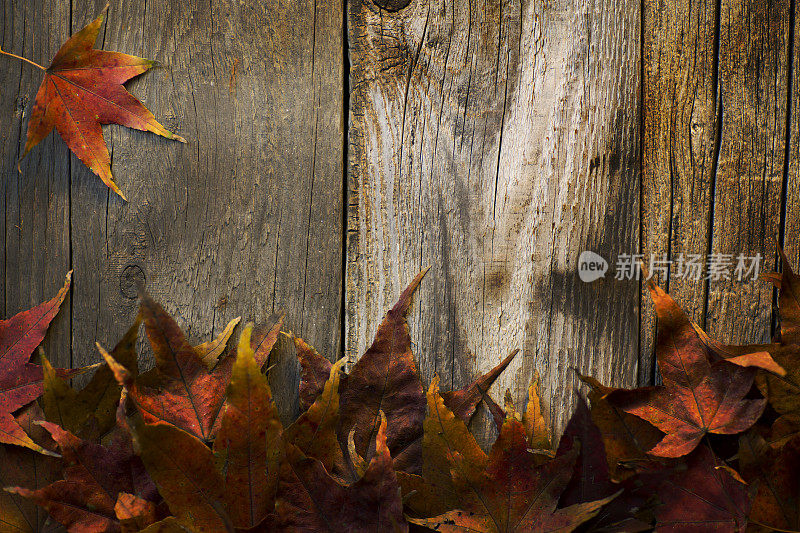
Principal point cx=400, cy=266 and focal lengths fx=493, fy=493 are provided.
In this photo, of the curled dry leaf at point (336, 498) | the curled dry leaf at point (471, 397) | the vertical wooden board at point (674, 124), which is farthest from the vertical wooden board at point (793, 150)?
the curled dry leaf at point (336, 498)

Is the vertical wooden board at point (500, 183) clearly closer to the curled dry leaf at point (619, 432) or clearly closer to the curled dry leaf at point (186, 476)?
the curled dry leaf at point (619, 432)

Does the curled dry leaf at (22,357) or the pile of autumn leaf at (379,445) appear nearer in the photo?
the pile of autumn leaf at (379,445)

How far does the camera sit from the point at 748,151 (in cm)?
98

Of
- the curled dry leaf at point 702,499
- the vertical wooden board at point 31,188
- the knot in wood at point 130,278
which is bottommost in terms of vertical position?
the curled dry leaf at point 702,499

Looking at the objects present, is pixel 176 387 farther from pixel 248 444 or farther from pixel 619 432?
pixel 619 432

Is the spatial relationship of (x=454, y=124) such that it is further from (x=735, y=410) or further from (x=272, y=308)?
(x=735, y=410)

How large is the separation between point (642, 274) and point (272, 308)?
0.73m

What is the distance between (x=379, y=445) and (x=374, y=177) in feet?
1.63

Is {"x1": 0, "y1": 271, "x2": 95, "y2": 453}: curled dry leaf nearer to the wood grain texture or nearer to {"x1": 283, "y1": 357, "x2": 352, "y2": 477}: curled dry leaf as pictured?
the wood grain texture

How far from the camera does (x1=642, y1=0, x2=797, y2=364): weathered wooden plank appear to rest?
976 mm

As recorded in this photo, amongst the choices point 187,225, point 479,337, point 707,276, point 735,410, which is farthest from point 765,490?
point 187,225

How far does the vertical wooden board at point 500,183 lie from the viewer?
96 cm

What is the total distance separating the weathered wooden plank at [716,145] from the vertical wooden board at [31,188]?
1.14 meters

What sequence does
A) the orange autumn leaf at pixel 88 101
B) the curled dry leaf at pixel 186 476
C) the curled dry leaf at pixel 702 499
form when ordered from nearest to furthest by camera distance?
1. the curled dry leaf at pixel 186 476
2. the curled dry leaf at pixel 702 499
3. the orange autumn leaf at pixel 88 101
